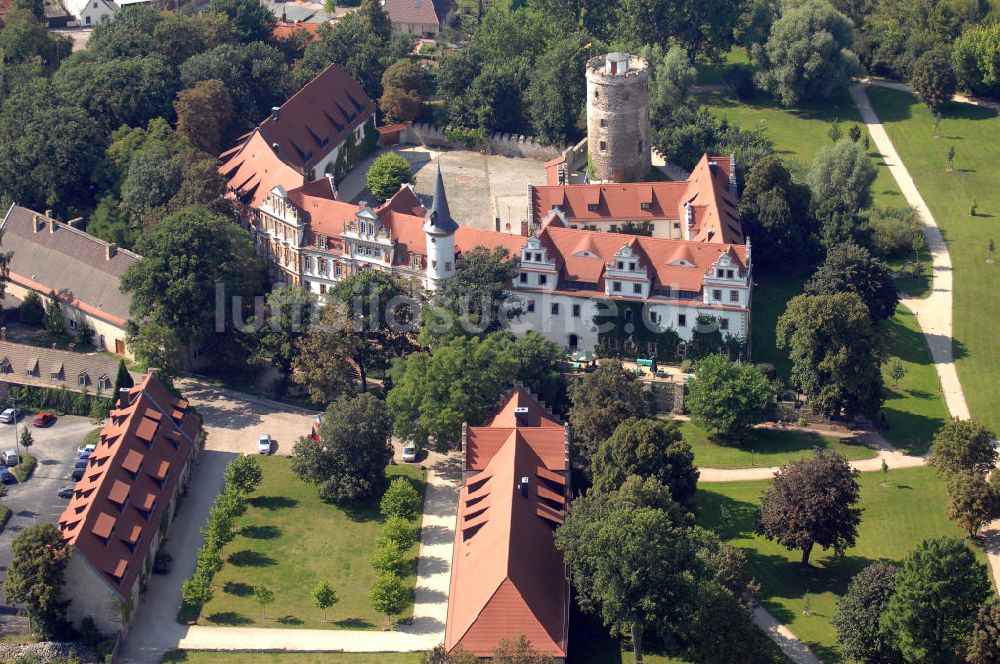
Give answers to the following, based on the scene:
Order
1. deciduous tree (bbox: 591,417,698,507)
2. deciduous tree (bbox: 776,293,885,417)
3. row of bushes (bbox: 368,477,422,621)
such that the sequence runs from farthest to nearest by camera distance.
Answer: deciduous tree (bbox: 776,293,885,417) → deciduous tree (bbox: 591,417,698,507) → row of bushes (bbox: 368,477,422,621)

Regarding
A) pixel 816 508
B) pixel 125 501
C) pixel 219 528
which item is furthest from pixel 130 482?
pixel 816 508

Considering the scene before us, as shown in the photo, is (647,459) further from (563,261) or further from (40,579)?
(40,579)

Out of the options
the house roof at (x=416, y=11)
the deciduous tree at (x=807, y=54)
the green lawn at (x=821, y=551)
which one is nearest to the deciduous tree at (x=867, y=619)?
the green lawn at (x=821, y=551)

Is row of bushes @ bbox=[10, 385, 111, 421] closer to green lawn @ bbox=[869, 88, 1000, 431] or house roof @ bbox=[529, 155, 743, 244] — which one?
house roof @ bbox=[529, 155, 743, 244]

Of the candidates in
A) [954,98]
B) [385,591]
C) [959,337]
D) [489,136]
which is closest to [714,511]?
[385,591]

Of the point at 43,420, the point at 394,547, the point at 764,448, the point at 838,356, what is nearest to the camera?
the point at 394,547

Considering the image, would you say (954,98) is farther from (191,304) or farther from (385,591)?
(385,591)

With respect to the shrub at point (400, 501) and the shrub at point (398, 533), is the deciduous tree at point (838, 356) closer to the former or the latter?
the shrub at point (400, 501)

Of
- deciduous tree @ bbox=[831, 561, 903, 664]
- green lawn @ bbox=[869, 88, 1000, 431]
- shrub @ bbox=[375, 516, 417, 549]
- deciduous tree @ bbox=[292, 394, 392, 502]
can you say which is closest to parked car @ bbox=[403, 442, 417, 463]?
deciduous tree @ bbox=[292, 394, 392, 502]
